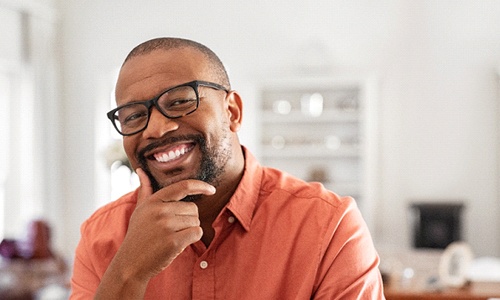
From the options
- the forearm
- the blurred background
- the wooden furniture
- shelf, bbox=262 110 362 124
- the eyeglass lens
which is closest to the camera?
the forearm

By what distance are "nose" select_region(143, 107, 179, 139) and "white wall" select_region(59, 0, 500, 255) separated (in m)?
5.46

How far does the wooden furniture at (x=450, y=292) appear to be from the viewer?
329cm

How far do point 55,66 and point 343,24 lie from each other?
3.05 m

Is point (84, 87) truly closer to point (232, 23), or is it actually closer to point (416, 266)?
point (232, 23)

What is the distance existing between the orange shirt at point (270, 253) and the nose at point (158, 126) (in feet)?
0.81

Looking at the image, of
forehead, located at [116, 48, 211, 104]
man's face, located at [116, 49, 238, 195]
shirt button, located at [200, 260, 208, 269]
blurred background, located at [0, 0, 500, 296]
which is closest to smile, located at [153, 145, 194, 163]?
man's face, located at [116, 49, 238, 195]

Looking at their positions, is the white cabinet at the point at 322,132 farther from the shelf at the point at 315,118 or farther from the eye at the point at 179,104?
the eye at the point at 179,104

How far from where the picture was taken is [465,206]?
6699mm

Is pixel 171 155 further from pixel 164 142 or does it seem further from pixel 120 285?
pixel 120 285

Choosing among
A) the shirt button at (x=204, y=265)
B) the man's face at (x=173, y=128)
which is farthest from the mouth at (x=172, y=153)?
the shirt button at (x=204, y=265)

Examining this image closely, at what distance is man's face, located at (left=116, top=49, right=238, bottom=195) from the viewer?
1543 mm

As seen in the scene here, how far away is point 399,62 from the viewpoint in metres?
6.93

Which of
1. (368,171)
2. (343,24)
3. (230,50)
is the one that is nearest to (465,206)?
(368,171)

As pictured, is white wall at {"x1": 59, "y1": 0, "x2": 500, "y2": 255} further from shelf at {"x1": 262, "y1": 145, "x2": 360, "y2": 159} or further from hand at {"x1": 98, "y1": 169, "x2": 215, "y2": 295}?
hand at {"x1": 98, "y1": 169, "x2": 215, "y2": 295}
